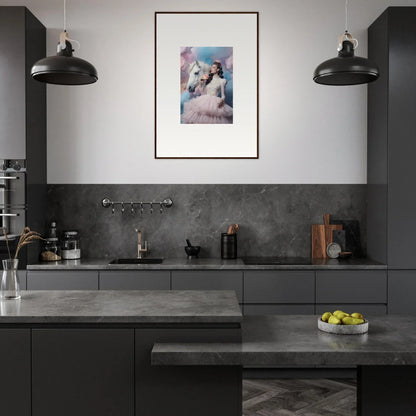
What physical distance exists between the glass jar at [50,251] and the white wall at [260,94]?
2.58ft

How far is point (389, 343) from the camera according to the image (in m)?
2.55

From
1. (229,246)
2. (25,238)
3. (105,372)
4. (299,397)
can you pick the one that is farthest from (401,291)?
(25,238)

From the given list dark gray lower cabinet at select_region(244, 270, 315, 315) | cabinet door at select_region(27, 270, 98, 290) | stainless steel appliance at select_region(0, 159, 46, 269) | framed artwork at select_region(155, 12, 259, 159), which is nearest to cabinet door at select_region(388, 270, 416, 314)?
dark gray lower cabinet at select_region(244, 270, 315, 315)

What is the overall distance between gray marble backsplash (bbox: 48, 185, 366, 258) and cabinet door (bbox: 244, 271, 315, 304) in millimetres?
687

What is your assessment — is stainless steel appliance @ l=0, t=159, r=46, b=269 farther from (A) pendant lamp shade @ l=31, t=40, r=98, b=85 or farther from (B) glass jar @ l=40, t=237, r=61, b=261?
(A) pendant lamp shade @ l=31, t=40, r=98, b=85

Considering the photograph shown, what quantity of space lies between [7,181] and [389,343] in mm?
3478

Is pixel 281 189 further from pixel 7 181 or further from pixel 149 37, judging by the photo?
pixel 7 181

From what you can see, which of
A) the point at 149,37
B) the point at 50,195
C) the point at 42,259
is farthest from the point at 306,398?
the point at 149,37

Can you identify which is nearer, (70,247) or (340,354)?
(340,354)

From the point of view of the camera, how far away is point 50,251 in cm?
502

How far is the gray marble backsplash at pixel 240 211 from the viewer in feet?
17.5

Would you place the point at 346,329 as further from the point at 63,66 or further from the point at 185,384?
the point at 63,66

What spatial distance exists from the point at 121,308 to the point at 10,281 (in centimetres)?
66

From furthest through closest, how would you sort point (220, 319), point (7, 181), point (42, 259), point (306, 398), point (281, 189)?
point (281, 189) < point (42, 259) < point (7, 181) < point (306, 398) < point (220, 319)
